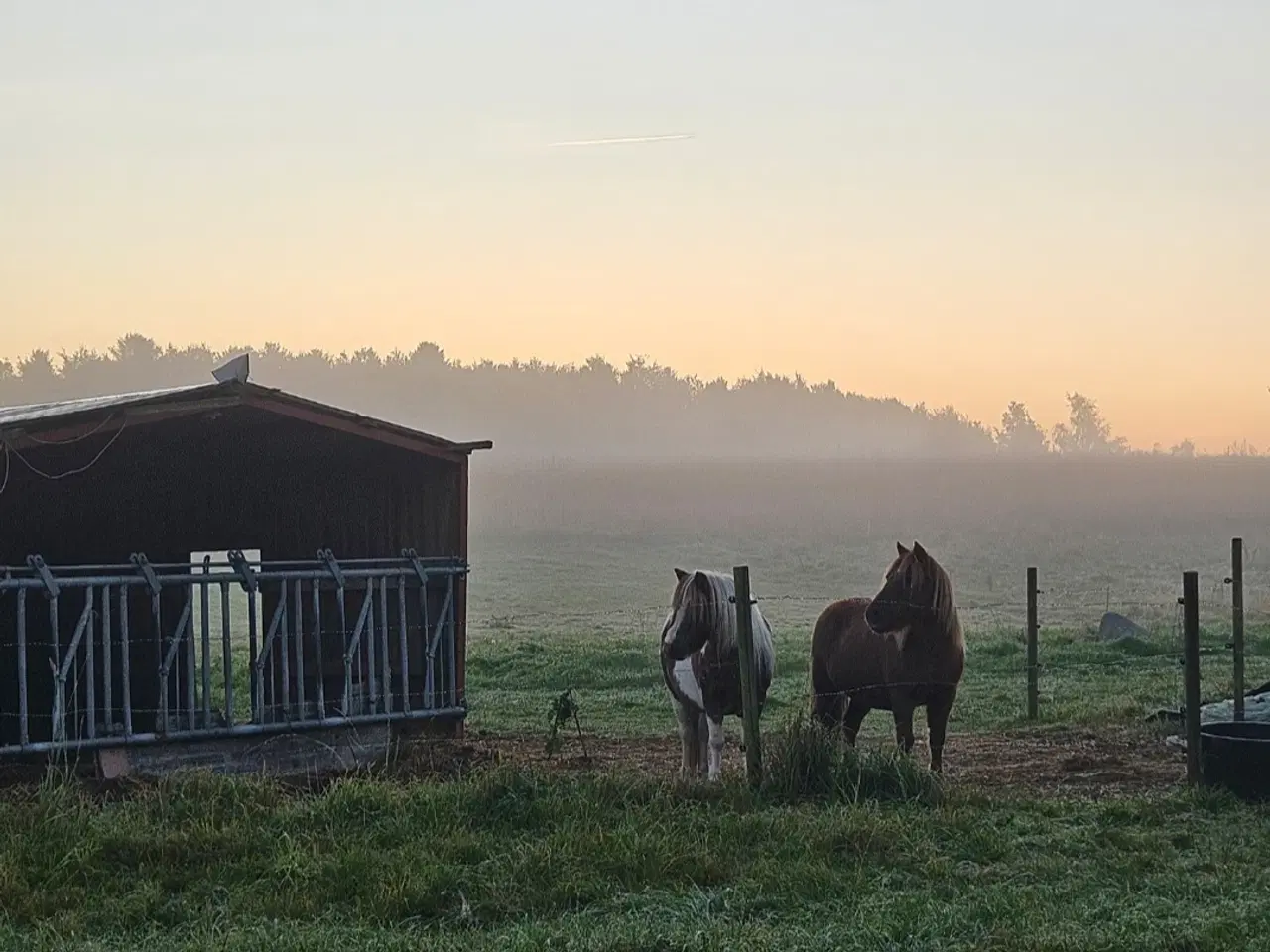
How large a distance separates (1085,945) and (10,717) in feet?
29.2

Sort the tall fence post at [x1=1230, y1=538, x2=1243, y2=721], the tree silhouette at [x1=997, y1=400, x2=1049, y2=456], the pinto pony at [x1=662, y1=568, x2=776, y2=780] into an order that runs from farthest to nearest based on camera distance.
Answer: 1. the tree silhouette at [x1=997, y1=400, x2=1049, y2=456]
2. the tall fence post at [x1=1230, y1=538, x2=1243, y2=721]
3. the pinto pony at [x1=662, y1=568, x2=776, y2=780]

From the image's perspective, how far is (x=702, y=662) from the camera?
1018 cm

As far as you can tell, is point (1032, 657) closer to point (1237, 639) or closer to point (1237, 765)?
point (1237, 639)

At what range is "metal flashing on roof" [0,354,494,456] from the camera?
33.9ft

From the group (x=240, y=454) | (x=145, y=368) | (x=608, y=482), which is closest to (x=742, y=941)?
(x=240, y=454)

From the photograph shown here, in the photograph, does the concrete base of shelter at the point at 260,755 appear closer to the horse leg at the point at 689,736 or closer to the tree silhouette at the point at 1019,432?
the horse leg at the point at 689,736

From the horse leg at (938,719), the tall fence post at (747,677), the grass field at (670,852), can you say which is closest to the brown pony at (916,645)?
the horse leg at (938,719)

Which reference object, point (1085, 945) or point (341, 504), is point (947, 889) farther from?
point (341, 504)

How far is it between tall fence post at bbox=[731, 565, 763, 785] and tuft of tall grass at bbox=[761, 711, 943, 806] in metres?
0.10

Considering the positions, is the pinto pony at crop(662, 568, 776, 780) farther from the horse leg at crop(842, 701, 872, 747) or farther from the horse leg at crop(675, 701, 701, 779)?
the horse leg at crop(842, 701, 872, 747)

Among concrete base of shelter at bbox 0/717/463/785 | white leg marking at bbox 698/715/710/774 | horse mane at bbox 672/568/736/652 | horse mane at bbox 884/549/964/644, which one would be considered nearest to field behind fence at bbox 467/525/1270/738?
white leg marking at bbox 698/715/710/774

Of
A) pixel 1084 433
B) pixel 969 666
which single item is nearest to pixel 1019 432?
pixel 1084 433

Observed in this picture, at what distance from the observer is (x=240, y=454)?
43.4ft

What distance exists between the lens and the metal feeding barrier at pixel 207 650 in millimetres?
10008
